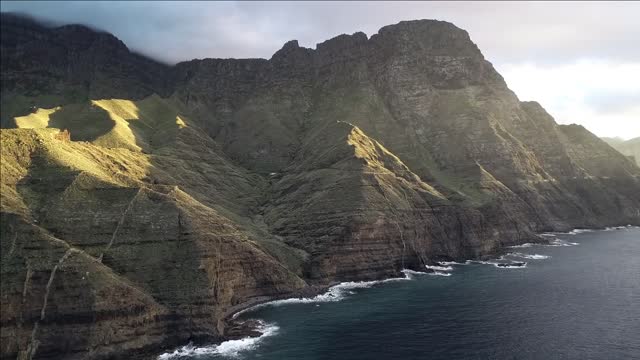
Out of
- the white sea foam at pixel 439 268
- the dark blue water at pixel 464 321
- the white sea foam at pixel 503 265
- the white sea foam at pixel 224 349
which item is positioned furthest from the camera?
the white sea foam at pixel 503 265

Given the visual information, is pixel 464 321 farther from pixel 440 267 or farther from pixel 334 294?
pixel 440 267

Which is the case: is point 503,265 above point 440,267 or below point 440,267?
below

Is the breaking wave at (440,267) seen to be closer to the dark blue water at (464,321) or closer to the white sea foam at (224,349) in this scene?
the dark blue water at (464,321)

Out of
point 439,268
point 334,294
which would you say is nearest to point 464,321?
point 334,294

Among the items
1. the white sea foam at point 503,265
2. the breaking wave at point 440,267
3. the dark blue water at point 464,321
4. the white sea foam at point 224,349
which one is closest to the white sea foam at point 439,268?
the breaking wave at point 440,267

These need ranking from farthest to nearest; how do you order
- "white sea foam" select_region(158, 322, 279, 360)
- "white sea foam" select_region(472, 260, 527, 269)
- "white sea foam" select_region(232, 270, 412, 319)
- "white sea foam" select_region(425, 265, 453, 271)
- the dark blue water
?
"white sea foam" select_region(472, 260, 527, 269), "white sea foam" select_region(425, 265, 453, 271), "white sea foam" select_region(232, 270, 412, 319), "white sea foam" select_region(158, 322, 279, 360), the dark blue water

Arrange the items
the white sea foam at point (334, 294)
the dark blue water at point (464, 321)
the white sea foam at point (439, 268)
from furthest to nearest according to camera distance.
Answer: the white sea foam at point (439, 268) < the white sea foam at point (334, 294) < the dark blue water at point (464, 321)

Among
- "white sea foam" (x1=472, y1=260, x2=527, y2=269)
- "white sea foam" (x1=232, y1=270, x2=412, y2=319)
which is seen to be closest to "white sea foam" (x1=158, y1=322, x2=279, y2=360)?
"white sea foam" (x1=232, y1=270, x2=412, y2=319)

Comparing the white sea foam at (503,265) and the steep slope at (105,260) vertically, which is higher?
the steep slope at (105,260)

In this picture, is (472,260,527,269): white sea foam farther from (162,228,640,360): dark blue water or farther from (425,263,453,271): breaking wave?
(425,263,453,271): breaking wave
